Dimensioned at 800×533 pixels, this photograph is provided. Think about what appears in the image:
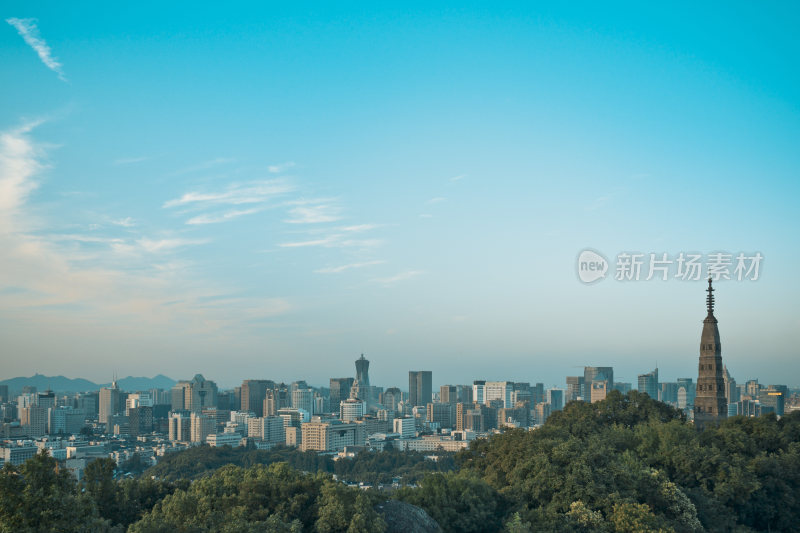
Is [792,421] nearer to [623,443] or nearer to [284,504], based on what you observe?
[623,443]

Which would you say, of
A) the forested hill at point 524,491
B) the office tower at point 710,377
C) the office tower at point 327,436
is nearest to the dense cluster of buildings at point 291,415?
the office tower at point 327,436

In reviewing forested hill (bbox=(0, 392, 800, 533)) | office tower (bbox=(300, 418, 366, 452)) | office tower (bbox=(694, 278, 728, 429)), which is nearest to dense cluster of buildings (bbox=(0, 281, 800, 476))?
office tower (bbox=(300, 418, 366, 452))

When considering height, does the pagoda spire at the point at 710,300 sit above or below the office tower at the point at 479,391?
above

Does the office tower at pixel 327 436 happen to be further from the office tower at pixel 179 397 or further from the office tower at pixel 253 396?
the office tower at pixel 179 397

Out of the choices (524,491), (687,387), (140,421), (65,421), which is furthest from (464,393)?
(524,491)

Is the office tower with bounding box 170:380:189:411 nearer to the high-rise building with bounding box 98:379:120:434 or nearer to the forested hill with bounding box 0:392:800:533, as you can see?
the high-rise building with bounding box 98:379:120:434
